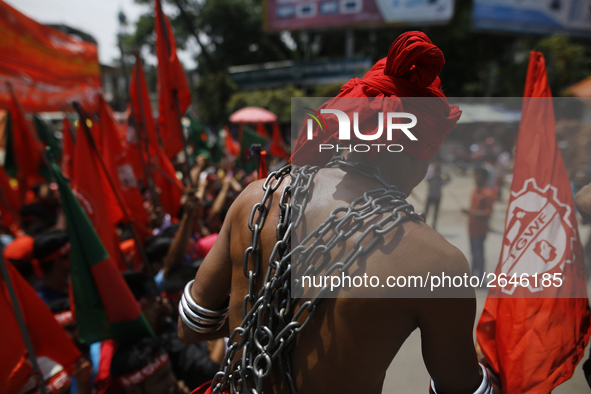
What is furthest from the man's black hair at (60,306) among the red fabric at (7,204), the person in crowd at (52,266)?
the red fabric at (7,204)

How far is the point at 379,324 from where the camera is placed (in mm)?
976

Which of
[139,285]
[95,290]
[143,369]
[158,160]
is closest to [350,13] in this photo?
[158,160]

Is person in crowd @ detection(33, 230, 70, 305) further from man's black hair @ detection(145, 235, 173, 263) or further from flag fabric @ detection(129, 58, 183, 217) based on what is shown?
flag fabric @ detection(129, 58, 183, 217)

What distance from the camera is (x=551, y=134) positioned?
6.07ft

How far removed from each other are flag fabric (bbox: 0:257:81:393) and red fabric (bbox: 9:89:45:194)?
3841 millimetres

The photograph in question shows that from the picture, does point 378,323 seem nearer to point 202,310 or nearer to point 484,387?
point 484,387

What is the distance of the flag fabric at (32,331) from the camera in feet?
5.77

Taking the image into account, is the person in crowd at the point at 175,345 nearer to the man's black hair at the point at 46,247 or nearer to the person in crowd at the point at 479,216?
the man's black hair at the point at 46,247

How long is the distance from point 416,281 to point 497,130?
16793 mm

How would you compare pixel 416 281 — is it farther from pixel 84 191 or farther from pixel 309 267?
pixel 84 191

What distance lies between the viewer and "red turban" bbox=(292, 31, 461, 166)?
1.09 m

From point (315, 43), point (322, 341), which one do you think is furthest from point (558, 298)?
point (315, 43)

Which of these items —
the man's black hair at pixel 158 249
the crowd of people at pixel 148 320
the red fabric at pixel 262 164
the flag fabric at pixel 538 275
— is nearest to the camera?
the flag fabric at pixel 538 275

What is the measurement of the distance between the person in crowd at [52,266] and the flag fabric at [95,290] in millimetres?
959
